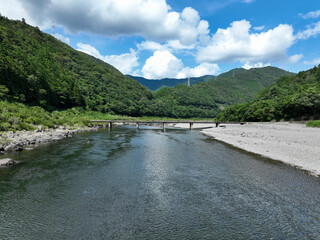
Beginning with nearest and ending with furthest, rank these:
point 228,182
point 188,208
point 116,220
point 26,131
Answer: point 116,220 < point 188,208 < point 228,182 < point 26,131

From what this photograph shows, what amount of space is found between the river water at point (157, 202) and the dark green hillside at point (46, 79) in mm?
65945

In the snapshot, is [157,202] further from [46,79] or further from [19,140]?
[46,79]

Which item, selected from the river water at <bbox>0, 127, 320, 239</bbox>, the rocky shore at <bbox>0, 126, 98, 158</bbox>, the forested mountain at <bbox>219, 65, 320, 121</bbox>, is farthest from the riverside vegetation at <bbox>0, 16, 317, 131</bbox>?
the river water at <bbox>0, 127, 320, 239</bbox>

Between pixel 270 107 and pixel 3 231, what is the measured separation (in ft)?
367

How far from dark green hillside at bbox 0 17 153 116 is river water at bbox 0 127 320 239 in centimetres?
6595

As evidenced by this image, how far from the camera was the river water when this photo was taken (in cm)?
1121

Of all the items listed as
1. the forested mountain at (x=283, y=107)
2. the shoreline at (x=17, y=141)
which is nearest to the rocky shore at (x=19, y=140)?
the shoreline at (x=17, y=141)

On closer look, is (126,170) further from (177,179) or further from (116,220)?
(116,220)

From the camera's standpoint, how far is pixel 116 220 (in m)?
12.2

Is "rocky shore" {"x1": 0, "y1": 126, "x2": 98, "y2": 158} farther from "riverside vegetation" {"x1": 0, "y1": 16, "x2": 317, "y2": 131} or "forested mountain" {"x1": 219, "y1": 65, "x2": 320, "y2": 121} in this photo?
"forested mountain" {"x1": 219, "y1": 65, "x2": 320, "y2": 121}

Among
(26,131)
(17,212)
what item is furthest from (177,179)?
(26,131)

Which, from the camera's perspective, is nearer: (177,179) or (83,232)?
(83,232)

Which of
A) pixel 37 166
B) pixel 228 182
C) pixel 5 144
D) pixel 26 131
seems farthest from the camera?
pixel 26 131

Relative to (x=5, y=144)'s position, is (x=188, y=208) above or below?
below
